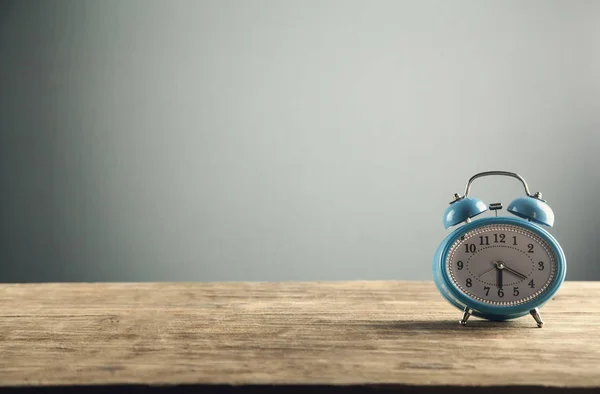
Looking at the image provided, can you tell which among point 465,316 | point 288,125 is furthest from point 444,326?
point 288,125

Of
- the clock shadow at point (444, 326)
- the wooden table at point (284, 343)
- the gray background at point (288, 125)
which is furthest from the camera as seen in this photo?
the gray background at point (288, 125)

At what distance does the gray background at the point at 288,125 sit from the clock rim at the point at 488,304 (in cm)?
241

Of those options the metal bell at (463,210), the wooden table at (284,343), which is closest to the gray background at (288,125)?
the wooden table at (284,343)

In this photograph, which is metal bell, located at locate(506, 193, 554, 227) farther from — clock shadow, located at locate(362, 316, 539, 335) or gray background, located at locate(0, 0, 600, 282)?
gray background, located at locate(0, 0, 600, 282)

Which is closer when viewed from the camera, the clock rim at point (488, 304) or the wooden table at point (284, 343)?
the wooden table at point (284, 343)

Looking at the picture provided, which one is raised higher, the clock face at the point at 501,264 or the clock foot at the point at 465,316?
the clock face at the point at 501,264

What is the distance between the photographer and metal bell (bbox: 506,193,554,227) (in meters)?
0.99

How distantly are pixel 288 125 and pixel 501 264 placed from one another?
2491 millimetres

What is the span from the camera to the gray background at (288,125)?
338cm

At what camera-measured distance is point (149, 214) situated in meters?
3.45

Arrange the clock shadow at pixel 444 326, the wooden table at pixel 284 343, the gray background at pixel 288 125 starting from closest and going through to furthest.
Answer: the wooden table at pixel 284 343
the clock shadow at pixel 444 326
the gray background at pixel 288 125

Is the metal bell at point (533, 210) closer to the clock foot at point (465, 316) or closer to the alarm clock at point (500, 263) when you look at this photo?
the alarm clock at point (500, 263)

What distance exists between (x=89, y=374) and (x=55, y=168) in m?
2.93

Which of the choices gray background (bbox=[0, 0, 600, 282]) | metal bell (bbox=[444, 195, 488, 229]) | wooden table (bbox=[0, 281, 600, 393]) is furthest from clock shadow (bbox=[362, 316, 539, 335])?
gray background (bbox=[0, 0, 600, 282])
